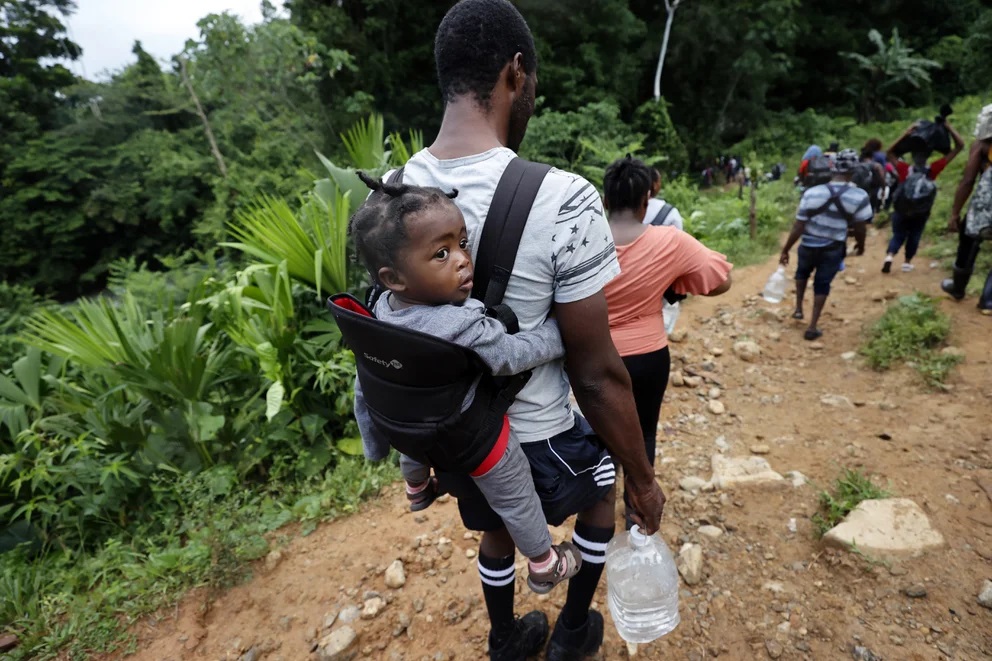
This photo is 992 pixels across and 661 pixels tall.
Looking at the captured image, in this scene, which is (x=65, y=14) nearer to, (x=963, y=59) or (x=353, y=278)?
(x=353, y=278)

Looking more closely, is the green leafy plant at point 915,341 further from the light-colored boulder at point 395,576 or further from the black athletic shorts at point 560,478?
the light-colored boulder at point 395,576

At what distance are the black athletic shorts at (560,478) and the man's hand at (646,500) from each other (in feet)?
0.24

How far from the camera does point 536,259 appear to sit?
1.15 meters

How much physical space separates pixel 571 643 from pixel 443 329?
1.44m

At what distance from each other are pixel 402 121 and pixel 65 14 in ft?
73.9

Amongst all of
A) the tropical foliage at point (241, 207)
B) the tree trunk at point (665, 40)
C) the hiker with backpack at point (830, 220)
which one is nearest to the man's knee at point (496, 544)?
the tropical foliage at point (241, 207)

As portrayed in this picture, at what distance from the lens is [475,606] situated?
88.2 inches

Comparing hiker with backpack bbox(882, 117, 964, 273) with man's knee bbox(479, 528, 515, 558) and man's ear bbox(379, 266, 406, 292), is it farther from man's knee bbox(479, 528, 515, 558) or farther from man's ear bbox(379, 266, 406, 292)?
man's ear bbox(379, 266, 406, 292)

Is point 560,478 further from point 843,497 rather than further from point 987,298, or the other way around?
→ point 987,298

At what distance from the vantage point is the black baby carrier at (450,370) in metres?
1.09

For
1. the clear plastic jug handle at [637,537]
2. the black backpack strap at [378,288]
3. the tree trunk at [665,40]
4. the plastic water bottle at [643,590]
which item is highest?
the tree trunk at [665,40]

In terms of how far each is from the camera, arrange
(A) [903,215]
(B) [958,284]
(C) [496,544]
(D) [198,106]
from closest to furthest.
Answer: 1. (C) [496,544]
2. (B) [958,284]
3. (A) [903,215]
4. (D) [198,106]

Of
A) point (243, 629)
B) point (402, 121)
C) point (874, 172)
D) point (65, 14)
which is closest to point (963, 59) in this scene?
point (874, 172)

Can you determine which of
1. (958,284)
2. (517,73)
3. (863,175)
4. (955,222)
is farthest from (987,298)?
(517,73)
